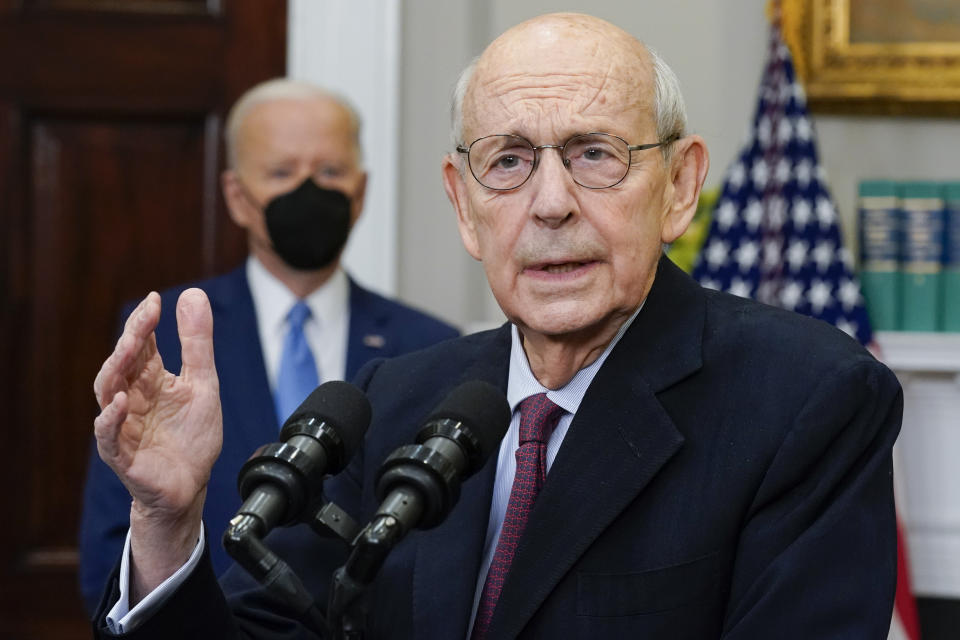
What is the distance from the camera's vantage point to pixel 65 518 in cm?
425

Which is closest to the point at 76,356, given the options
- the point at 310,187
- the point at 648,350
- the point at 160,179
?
the point at 160,179

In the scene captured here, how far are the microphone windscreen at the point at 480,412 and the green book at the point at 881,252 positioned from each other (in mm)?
2700

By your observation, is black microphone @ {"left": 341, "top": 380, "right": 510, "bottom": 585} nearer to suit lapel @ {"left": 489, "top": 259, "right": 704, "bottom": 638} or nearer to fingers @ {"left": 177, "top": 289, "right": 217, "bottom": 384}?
suit lapel @ {"left": 489, "top": 259, "right": 704, "bottom": 638}

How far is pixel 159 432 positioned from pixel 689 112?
9.90ft

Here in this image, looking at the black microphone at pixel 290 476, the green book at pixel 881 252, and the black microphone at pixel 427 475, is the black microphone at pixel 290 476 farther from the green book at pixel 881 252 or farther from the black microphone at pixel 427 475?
the green book at pixel 881 252

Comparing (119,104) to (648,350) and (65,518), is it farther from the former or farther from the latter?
(648,350)

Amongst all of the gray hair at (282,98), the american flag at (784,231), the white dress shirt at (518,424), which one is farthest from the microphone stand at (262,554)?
the american flag at (784,231)

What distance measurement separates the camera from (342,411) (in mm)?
1366

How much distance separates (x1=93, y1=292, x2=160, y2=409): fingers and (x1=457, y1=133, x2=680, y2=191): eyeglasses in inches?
22.6

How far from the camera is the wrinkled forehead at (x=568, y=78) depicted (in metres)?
1.74

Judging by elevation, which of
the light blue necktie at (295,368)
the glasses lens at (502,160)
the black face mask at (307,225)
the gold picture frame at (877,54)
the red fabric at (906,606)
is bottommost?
the red fabric at (906,606)

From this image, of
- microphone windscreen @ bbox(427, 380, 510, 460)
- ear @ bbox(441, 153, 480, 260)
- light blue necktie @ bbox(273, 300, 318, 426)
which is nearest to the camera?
microphone windscreen @ bbox(427, 380, 510, 460)

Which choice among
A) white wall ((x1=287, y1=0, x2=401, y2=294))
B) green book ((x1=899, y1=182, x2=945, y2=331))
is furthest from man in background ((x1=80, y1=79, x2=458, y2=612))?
green book ((x1=899, y1=182, x2=945, y2=331))

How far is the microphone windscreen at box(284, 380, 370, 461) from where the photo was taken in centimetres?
134
